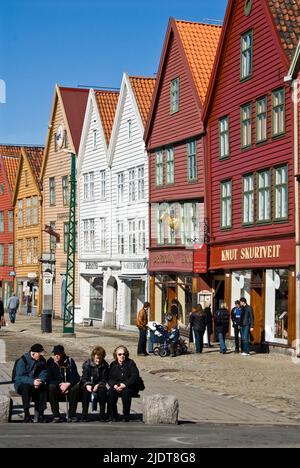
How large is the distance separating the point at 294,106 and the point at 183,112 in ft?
36.4

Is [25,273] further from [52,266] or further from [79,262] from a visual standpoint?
[79,262]

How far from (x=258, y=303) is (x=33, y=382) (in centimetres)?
1846

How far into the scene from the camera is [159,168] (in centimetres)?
4491

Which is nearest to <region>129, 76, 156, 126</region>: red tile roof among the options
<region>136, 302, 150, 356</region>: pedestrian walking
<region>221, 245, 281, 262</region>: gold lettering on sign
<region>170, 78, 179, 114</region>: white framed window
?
<region>170, 78, 179, 114</region>: white framed window

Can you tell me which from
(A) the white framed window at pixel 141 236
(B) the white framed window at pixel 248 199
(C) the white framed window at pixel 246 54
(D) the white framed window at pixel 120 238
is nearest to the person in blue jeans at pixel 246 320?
(B) the white framed window at pixel 248 199

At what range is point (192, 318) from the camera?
105 feet

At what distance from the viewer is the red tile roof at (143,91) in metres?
48.5

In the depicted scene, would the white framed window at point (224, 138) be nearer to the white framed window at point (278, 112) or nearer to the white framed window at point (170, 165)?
the white framed window at point (278, 112)

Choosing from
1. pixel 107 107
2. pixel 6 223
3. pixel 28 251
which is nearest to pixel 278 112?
pixel 107 107

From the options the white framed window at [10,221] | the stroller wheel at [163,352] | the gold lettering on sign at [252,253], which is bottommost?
the stroller wheel at [163,352]

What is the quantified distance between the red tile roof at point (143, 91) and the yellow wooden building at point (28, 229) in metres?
18.0

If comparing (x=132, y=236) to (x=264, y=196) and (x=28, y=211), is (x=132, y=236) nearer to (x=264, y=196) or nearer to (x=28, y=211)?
(x=264, y=196)

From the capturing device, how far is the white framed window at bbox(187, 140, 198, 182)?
40625mm
